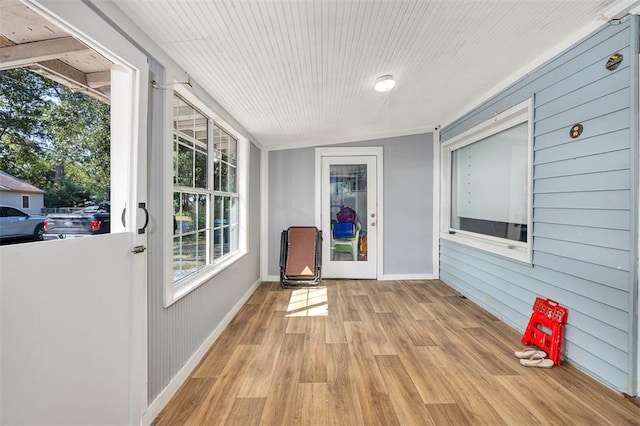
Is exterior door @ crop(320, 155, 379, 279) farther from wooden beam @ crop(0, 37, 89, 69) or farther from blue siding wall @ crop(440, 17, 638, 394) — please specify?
wooden beam @ crop(0, 37, 89, 69)

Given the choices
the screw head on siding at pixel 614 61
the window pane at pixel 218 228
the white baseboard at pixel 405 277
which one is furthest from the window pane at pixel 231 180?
the screw head on siding at pixel 614 61

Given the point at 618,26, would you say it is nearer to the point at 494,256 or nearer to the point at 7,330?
the point at 494,256

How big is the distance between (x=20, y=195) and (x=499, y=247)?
340 cm

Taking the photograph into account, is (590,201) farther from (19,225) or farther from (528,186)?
(19,225)

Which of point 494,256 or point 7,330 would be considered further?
point 494,256

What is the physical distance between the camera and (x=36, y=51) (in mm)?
997

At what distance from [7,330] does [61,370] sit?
29 cm

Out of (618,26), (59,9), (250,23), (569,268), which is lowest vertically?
(569,268)

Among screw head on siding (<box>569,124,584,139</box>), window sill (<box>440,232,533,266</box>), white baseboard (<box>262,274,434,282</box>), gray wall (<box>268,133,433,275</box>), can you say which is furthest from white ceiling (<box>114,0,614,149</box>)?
white baseboard (<box>262,274,434,282</box>)

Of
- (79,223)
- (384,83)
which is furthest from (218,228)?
(384,83)

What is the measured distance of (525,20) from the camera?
1756mm

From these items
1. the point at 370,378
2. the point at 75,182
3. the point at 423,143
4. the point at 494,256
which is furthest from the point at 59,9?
the point at 423,143

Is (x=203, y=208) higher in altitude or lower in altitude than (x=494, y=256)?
higher

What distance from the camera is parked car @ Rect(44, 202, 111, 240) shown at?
3.43ft
